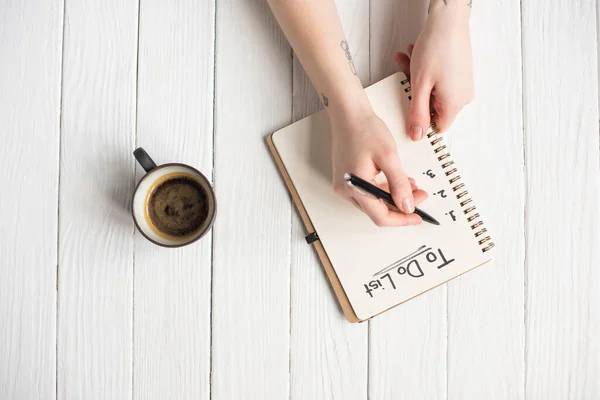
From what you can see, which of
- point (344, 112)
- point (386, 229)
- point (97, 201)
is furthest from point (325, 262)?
point (97, 201)

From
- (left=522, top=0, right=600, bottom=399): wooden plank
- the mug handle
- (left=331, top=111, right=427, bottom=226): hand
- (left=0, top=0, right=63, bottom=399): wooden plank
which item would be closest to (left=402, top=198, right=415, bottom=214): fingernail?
(left=331, top=111, right=427, bottom=226): hand

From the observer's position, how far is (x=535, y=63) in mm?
758

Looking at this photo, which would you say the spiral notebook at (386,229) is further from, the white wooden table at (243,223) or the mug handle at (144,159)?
the mug handle at (144,159)

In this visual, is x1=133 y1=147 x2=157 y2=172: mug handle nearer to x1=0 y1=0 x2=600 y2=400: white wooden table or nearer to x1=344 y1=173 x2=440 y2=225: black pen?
x1=0 y1=0 x2=600 y2=400: white wooden table

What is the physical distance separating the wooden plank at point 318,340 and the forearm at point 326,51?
185 millimetres

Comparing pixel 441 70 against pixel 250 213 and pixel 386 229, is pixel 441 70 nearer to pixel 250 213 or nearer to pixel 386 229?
pixel 386 229

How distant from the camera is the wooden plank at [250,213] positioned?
73 centimetres

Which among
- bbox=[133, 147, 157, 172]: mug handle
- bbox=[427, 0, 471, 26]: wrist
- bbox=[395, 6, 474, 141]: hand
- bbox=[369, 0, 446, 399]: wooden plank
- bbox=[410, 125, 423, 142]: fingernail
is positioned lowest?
bbox=[369, 0, 446, 399]: wooden plank

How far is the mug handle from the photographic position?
667mm

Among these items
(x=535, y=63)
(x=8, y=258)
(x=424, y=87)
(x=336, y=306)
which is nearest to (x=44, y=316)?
(x=8, y=258)

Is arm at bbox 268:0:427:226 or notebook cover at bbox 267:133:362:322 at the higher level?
arm at bbox 268:0:427:226

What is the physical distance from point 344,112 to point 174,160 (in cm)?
26

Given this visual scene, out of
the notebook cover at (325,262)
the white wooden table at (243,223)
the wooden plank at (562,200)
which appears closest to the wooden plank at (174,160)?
the white wooden table at (243,223)

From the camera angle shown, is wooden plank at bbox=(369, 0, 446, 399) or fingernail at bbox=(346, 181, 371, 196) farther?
wooden plank at bbox=(369, 0, 446, 399)
